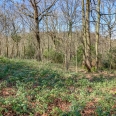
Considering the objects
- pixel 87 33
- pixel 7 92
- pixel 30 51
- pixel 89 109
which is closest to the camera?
Result: pixel 89 109

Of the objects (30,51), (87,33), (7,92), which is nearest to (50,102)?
(7,92)

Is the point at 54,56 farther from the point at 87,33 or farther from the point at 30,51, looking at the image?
the point at 87,33

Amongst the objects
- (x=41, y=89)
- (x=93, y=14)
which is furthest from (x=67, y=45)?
(x=41, y=89)

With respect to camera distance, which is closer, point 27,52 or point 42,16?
point 42,16

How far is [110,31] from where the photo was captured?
17609 millimetres

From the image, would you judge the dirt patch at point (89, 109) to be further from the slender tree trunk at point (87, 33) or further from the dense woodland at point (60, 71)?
the slender tree trunk at point (87, 33)

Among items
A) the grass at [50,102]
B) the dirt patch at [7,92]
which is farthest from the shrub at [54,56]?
the dirt patch at [7,92]

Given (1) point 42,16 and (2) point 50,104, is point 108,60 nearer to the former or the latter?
(1) point 42,16

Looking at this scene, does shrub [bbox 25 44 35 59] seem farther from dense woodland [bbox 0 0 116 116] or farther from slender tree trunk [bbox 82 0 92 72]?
slender tree trunk [bbox 82 0 92 72]

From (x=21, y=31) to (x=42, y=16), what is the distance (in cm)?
900

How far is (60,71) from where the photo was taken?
9.40 m

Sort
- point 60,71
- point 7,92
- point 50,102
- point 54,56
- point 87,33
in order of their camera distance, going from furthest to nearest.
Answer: point 54,56 < point 87,33 < point 60,71 < point 7,92 < point 50,102

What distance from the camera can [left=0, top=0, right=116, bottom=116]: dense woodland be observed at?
4.45m

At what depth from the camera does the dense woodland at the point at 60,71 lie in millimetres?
4451
